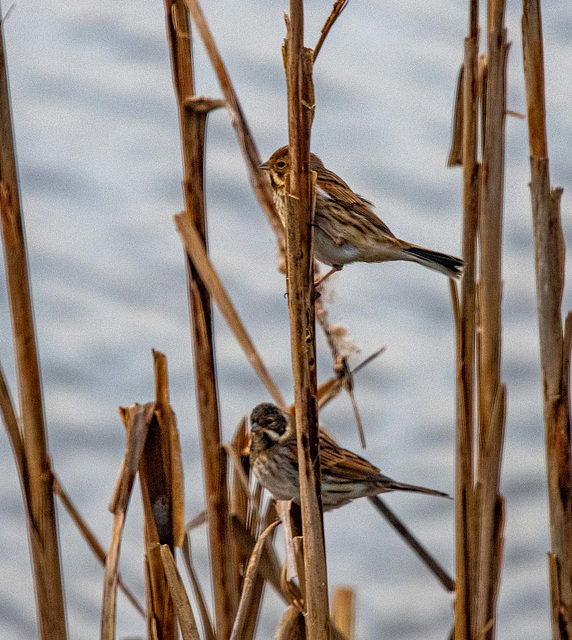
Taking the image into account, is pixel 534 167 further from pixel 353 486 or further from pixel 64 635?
pixel 64 635

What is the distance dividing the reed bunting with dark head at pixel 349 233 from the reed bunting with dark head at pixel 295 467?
1.44ft

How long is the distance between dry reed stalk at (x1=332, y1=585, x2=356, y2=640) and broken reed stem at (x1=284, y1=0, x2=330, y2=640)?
1.05 meters

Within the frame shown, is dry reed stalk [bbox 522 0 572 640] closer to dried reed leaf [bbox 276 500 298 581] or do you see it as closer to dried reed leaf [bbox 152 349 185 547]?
dried reed leaf [bbox 276 500 298 581]

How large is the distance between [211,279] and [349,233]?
232mm

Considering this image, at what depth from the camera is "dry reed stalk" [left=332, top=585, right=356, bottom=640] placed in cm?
175

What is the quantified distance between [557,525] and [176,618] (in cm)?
52

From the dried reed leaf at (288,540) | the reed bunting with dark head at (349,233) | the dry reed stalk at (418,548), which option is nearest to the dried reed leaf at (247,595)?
the dried reed leaf at (288,540)

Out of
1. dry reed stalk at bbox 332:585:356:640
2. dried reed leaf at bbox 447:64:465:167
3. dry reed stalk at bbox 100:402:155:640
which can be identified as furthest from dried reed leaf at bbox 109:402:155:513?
dry reed stalk at bbox 332:585:356:640

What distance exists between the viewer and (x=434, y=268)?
1.13 meters

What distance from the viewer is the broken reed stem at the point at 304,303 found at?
69 cm

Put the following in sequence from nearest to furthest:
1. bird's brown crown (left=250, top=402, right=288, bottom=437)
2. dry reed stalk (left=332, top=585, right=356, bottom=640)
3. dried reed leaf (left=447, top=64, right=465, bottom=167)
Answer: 1. dried reed leaf (left=447, top=64, right=465, bottom=167)
2. bird's brown crown (left=250, top=402, right=288, bottom=437)
3. dry reed stalk (left=332, top=585, right=356, bottom=640)

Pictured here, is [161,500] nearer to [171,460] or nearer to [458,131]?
[171,460]

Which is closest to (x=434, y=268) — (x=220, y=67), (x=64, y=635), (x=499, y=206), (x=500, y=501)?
(x=499, y=206)

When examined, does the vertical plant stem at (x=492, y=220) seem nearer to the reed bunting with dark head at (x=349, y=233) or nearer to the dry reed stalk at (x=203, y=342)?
the reed bunting with dark head at (x=349, y=233)
